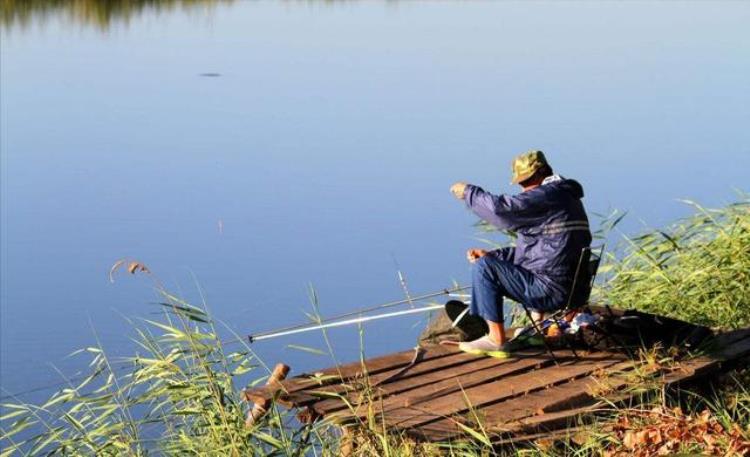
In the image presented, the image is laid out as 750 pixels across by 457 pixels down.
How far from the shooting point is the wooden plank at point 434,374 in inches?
232

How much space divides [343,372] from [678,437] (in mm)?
1518

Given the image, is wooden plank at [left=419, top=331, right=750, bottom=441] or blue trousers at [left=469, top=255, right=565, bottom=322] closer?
wooden plank at [left=419, top=331, right=750, bottom=441]

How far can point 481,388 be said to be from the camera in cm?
626

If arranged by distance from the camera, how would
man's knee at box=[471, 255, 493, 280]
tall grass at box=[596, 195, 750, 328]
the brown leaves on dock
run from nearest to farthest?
1. the brown leaves on dock
2. man's knee at box=[471, 255, 493, 280]
3. tall grass at box=[596, 195, 750, 328]

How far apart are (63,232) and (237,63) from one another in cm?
A: 685

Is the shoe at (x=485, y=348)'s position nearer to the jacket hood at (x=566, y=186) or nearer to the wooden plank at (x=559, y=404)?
the wooden plank at (x=559, y=404)

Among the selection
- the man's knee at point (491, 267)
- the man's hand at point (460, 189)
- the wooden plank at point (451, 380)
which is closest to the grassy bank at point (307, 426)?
the wooden plank at point (451, 380)

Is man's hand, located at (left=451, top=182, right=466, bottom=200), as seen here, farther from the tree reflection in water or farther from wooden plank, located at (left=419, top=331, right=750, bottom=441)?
the tree reflection in water

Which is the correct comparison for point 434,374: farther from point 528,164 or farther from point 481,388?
point 528,164

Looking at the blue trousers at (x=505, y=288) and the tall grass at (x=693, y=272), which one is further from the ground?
the blue trousers at (x=505, y=288)

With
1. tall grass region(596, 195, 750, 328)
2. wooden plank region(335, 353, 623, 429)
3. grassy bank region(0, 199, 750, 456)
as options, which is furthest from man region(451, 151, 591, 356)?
tall grass region(596, 195, 750, 328)

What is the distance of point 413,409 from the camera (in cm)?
589

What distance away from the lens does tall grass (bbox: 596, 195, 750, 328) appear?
8.05 meters

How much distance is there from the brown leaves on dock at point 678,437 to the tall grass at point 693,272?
94.7 inches
